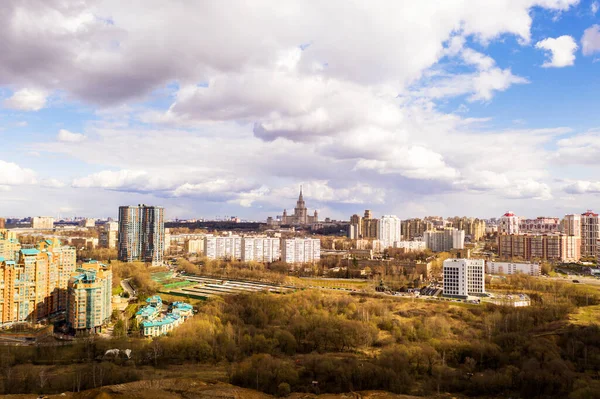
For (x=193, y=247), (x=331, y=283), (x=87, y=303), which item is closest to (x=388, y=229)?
(x=193, y=247)

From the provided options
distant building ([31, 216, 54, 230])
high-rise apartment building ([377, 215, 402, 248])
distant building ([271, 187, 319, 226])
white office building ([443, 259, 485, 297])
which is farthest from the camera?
distant building ([271, 187, 319, 226])

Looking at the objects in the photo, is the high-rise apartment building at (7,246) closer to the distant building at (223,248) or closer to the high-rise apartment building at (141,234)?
the high-rise apartment building at (141,234)

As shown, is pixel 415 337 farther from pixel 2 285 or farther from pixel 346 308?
pixel 2 285

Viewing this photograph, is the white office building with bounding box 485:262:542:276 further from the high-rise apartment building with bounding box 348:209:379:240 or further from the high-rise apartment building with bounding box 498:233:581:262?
the high-rise apartment building with bounding box 348:209:379:240

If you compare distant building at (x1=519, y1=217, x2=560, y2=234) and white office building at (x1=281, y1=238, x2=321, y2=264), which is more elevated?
distant building at (x1=519, y1=217, x2=560, y2=234)

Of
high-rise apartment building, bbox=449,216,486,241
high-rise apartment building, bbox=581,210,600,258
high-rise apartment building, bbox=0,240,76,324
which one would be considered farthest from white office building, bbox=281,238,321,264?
high-rise apartment building, bbox=449,216,486,241

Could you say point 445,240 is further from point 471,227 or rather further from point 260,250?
point 260,250
